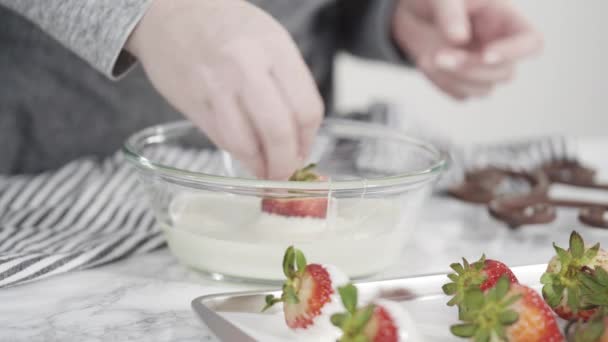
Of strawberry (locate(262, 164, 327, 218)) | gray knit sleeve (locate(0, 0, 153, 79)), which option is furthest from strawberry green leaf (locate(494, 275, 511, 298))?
gray knit sleeve (locate(0, 0, 153, 79))

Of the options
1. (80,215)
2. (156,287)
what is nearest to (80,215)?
(80,215)

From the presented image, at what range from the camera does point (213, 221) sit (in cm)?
66

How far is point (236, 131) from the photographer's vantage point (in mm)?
606

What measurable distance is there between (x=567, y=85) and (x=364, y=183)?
6.70 feet

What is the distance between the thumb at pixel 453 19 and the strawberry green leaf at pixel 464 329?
558 mm

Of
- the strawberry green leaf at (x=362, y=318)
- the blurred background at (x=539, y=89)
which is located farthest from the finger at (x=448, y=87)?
the blurred background at (x=539, y=89)

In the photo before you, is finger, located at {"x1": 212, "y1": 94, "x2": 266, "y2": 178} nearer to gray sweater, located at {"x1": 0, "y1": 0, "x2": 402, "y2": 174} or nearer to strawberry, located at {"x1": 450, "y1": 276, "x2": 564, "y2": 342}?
strawberry, located at {"x1": 450, "y1": 276, "x2": 564, "y2": 342}

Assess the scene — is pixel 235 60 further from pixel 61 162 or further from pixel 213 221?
pixel 61 162

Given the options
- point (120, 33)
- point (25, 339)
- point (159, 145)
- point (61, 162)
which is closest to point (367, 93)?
point (61, 162)

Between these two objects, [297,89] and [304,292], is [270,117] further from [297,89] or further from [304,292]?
[304,292]

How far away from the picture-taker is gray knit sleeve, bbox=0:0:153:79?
0.66 metres

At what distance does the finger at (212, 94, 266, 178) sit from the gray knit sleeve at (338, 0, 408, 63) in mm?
653

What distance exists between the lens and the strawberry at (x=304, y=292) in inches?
19.1

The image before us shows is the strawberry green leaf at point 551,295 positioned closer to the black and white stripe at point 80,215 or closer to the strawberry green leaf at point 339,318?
the strawberry green leaf at point 339,318
